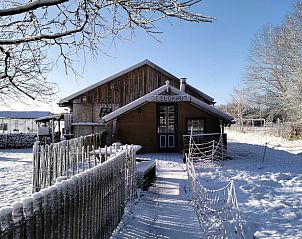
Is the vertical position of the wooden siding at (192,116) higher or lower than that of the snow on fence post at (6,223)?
higher

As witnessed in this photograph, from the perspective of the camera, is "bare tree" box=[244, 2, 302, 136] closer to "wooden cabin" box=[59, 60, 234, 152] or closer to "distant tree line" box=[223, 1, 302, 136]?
"distant tree line" box=[223, 1, 302, 136]


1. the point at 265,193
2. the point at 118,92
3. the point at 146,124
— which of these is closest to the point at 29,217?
the point at 265,193

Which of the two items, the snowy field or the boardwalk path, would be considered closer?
the boardwalk path

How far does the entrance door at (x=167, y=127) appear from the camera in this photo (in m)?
20.6

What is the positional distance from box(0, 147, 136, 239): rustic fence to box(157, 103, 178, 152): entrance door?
1416 centimetres

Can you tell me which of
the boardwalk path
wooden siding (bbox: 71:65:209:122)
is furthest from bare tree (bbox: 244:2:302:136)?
the boardwalk path

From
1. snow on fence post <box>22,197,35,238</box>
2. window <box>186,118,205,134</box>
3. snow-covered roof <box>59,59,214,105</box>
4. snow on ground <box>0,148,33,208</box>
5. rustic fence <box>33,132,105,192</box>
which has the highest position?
snow-covered roof <box>59,59,214,105</box>

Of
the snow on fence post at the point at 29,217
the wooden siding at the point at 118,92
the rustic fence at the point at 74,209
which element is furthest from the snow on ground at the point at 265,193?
the wooden siding at the point at 118,92

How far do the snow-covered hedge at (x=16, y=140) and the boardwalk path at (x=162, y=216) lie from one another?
22331 mm

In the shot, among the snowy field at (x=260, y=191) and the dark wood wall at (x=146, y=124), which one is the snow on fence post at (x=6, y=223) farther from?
the dark wood wall at (x=146, y=124)

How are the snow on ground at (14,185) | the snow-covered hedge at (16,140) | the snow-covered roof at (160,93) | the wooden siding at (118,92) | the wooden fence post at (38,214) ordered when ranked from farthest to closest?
1. the snow-covered hedge at (16,140)
2. the wooden siding at (118,92)
3. the snow-covered roof at (160,93)
4. the snow on ground at (14,185)
5. the wooden fence post at (38,214)

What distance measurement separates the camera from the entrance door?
20594 mm

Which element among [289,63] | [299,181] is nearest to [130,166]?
[299,181]

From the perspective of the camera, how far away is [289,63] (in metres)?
31.9
